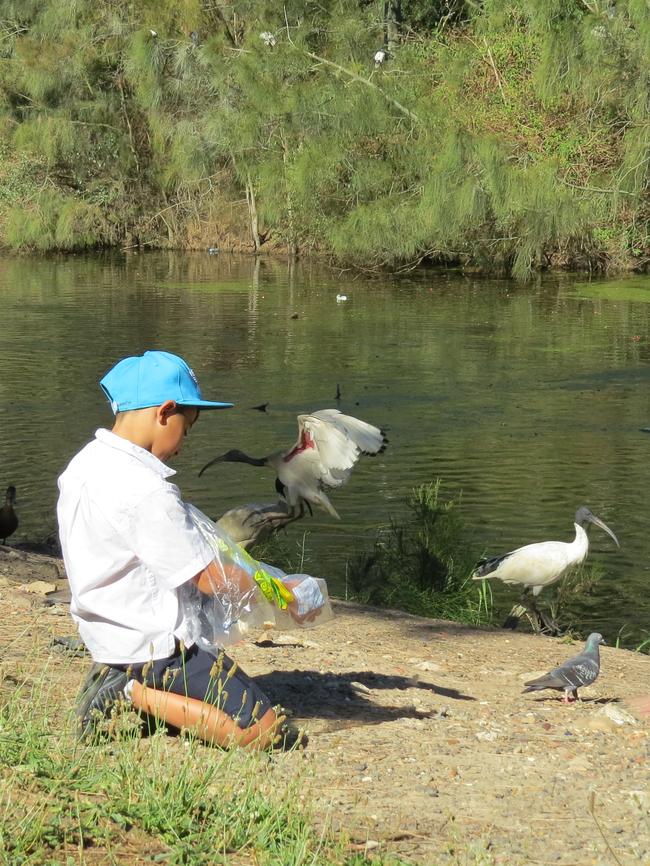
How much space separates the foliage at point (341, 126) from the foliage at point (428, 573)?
1180 cm

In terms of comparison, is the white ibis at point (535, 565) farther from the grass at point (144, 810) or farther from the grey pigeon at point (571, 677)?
the grass at point (144, 810)

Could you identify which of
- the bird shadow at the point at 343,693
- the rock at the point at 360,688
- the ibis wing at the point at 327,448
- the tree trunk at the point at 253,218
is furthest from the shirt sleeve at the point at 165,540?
the tree trunk at the point at 253,218

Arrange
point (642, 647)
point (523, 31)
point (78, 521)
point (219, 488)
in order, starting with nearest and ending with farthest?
1. point (78, 521)
2. point (642, 647)
3. point (219, 488)
4. point (523, 31)

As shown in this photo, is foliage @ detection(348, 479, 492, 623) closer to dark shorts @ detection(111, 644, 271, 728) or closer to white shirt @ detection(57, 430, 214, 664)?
dark shorts @ detection(111, 644, 271, 728)

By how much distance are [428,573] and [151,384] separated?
428cm

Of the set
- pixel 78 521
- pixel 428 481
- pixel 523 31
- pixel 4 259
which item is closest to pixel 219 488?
pixel 428 481

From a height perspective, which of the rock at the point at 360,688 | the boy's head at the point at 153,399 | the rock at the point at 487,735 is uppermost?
the boy's head at the point at 153,399

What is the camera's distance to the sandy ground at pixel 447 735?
3.17 metres

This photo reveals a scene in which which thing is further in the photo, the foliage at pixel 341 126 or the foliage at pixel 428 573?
the foliage at pixel 341 126

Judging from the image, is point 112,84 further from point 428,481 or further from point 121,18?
point 428,481

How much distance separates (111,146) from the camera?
33.0 metres

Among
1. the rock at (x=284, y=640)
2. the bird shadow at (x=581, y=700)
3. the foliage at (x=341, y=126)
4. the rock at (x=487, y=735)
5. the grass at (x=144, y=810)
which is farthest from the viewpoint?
the foliage at (x=341, y=126)

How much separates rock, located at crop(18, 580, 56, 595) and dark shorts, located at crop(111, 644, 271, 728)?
2.52 m

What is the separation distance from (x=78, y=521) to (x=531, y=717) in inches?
70.6
